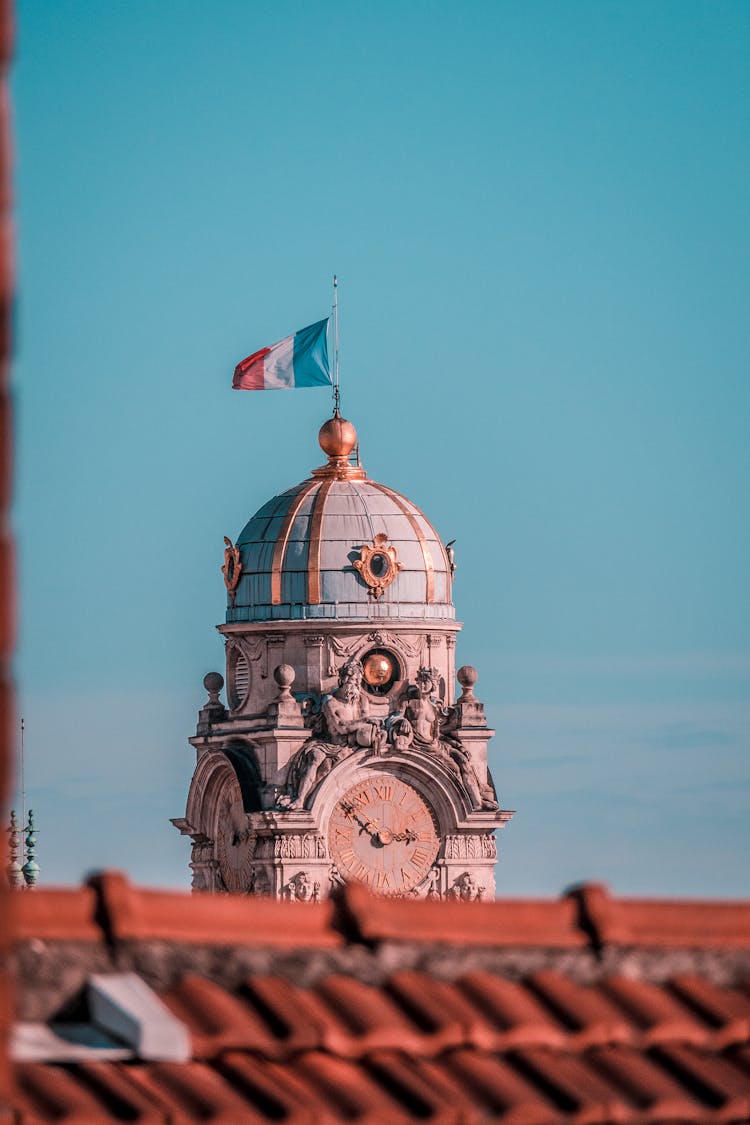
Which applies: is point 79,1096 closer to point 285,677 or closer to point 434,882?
point 285,677

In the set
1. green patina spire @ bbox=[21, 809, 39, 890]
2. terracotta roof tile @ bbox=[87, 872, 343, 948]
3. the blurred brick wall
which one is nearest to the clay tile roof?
terracotta roof tile @ bbox=[87, 872, 343, 948]

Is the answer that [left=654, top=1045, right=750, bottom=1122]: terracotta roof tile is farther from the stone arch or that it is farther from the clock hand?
the clock hand

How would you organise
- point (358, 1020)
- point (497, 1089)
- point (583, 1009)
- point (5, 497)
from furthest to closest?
point (583, 1009)
point (358, 1020)
point (497, 1089)
point (5, 497)

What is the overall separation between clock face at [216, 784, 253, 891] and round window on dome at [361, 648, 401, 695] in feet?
11.2

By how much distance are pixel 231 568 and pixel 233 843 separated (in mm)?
6107

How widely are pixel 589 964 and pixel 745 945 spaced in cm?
75

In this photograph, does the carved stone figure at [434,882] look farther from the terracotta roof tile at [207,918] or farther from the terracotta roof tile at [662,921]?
the terracotta roof tile at [207,918]

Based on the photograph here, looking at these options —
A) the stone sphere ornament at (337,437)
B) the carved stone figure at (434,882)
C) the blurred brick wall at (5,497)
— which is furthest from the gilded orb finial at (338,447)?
the blurred brick wall at (5,497)

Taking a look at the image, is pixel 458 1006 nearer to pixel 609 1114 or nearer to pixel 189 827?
pixel 609 1114

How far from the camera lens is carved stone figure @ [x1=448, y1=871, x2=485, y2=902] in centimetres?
6379

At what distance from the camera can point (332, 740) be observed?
63312 mm

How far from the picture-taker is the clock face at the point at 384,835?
208 ft

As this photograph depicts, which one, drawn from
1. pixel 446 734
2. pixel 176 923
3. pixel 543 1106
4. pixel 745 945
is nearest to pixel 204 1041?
pixel 176 923

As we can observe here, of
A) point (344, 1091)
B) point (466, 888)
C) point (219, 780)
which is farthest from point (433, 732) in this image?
point (344, 1091)
